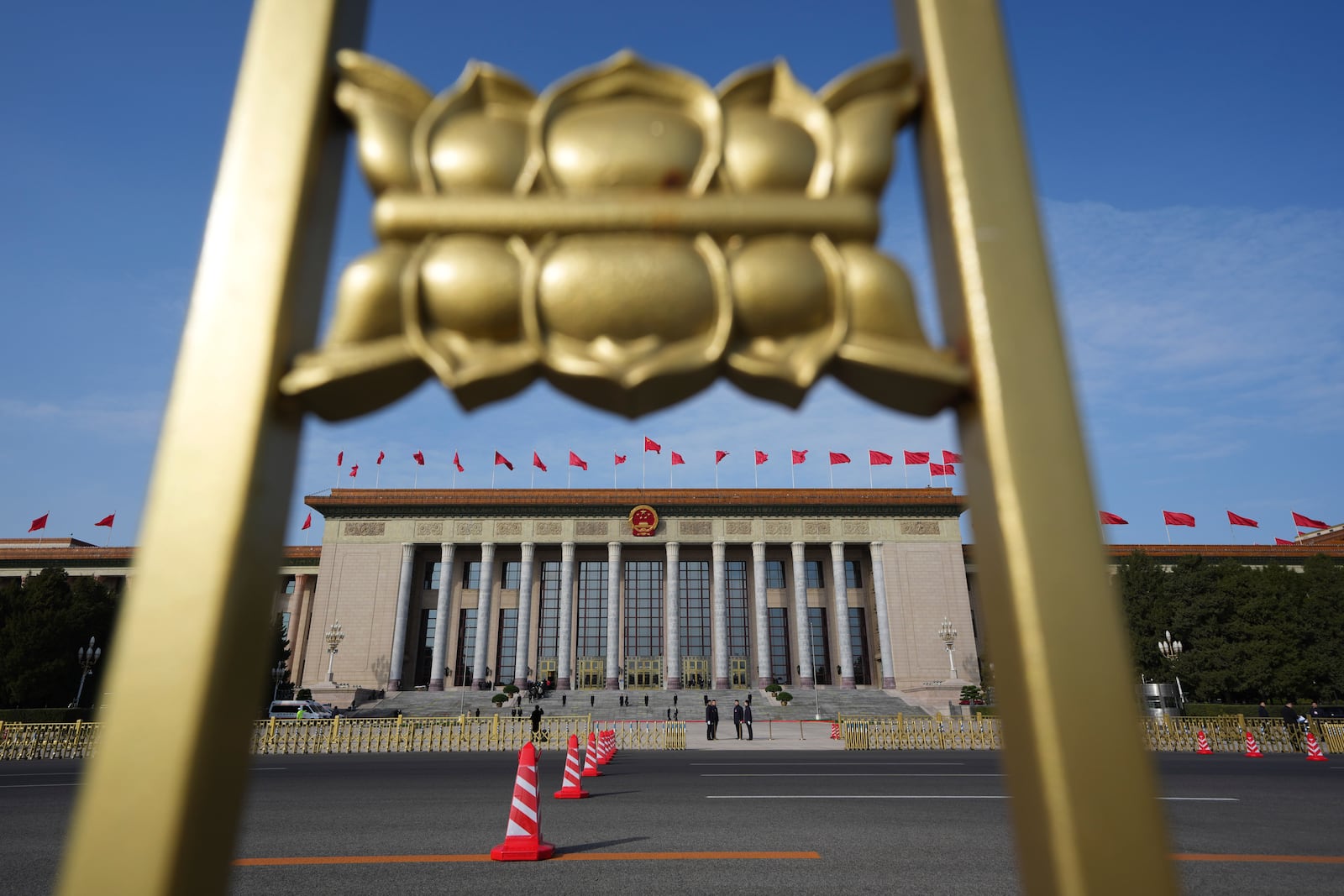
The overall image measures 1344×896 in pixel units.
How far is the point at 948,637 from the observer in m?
39.9

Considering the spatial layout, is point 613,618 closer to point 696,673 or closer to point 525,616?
point 525,616

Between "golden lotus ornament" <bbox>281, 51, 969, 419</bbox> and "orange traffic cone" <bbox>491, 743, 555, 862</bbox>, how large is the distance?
6152 mm

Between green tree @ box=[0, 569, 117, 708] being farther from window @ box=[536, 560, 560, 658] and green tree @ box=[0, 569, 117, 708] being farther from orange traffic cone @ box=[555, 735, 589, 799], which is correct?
orange traffic cone @ box=[555, 735, 589, 799]

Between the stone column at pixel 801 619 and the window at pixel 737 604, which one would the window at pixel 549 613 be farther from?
the stone column at pixel 801 619

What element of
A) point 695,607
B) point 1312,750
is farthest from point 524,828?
point 695,607

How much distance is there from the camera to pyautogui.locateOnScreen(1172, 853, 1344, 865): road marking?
657 cm

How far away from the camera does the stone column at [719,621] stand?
42.2 metres

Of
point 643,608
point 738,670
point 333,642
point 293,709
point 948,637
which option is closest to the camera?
point 293,709

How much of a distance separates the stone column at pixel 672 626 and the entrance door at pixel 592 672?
381 centimetres

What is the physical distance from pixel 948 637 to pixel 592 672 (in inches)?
823

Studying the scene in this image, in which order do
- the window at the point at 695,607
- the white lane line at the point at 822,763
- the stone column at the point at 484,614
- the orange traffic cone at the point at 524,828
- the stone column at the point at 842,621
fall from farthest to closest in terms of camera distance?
the window at the point at 695,607, the stone column at the point at 842,621, the stone column at the point at 484,614, the white lane line at the point at 822,763, the orange traffic cone at the point at 524,828

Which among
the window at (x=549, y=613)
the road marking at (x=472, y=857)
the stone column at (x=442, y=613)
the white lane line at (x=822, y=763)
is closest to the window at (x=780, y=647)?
the window at (x=549, y=613)

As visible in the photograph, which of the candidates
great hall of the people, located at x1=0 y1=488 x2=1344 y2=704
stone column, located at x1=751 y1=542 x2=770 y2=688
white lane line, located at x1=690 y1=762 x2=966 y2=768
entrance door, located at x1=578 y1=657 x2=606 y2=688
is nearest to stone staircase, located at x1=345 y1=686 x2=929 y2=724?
stone column, located at x1=751 y1=542 x2=770 y2=688

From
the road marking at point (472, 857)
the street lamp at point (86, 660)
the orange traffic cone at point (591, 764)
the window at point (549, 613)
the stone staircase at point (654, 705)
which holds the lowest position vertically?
the stone staircase at point (654, 705)
